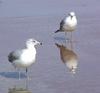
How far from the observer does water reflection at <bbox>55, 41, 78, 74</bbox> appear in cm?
986

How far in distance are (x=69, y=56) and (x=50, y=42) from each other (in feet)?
5.26

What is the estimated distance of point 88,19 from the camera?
1477cm

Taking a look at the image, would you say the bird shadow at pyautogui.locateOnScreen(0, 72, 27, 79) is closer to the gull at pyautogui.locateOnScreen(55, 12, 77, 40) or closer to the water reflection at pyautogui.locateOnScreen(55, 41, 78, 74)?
the water reflection at pyautogui.locateOnScreen(55, 41, 78, 74)

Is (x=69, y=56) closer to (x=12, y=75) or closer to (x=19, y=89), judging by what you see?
(x=12, y=75)

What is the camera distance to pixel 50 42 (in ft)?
40.2

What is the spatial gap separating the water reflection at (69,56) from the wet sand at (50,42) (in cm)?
7

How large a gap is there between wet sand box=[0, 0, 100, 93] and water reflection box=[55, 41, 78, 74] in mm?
74

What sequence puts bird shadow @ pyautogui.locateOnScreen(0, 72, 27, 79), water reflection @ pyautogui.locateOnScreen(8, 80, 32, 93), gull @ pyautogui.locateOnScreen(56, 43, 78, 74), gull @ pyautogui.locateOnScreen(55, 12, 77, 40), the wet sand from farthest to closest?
gull @ pyautogui.locateOnScreen(55, 12, 77, 40)
gull @ pyautogui.locateOnScreen(56, 43, 78, 74)
bird shadow @ pyautogui.locateOnScreen(0, 72, 27, 79)
the wet sand
water reflection @ pyautogui.locateOnScreen(8, 80, 32, 93)

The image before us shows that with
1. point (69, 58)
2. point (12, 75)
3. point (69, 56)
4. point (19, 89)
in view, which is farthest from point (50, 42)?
point (19, 89)

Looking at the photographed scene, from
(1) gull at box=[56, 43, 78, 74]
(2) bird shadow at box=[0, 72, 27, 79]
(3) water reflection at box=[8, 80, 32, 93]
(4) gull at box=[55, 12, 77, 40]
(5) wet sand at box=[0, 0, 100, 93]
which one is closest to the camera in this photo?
(3) water reflection at box=[8, 80, 32, 93]

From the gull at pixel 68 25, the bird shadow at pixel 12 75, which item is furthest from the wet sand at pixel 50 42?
the gull at pixel 68 25

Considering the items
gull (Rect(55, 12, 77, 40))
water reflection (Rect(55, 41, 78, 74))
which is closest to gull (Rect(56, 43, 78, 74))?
water reflection (Rect(55, 41, 78, 74))

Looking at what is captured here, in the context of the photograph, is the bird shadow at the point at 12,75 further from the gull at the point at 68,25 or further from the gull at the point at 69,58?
the gull at the point at 68,25

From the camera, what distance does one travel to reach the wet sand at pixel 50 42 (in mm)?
8820
